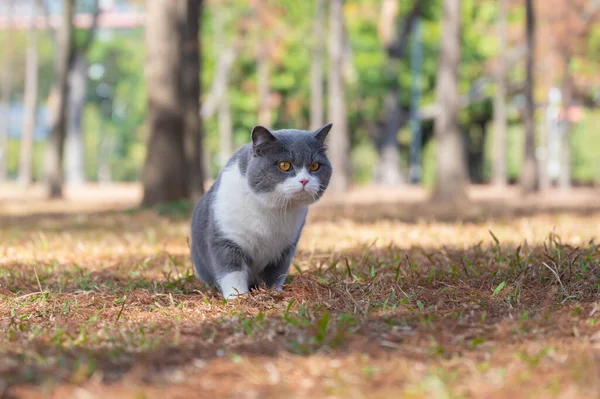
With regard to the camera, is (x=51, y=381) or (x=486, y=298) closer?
(x=51, y=381)

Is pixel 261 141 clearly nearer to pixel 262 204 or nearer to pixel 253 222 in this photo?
pixel 262 204

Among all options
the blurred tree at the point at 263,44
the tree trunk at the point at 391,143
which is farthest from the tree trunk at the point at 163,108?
the tree trunk at the point at 391,143

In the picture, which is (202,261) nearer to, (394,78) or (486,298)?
(486,298)

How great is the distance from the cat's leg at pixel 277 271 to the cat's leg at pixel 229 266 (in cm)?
26

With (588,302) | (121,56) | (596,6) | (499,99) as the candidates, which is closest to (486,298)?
(588,302)

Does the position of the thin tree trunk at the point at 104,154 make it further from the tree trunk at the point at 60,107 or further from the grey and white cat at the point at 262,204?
the grey and white cat at the point at 262,204

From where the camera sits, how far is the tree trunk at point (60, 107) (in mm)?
19438

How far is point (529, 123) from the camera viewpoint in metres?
19.4

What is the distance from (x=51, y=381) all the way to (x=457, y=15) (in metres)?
13.8

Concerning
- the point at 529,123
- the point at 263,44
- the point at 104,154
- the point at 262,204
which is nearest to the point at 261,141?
the point at 262,204

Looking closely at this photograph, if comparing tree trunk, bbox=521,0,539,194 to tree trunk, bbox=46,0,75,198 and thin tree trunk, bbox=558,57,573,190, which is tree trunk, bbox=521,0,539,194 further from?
tree trunk, bbox=46,0,75,198

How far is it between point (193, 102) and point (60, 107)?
6.96m

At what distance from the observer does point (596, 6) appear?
2230 cm

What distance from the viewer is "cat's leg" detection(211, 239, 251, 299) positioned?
4613mm
